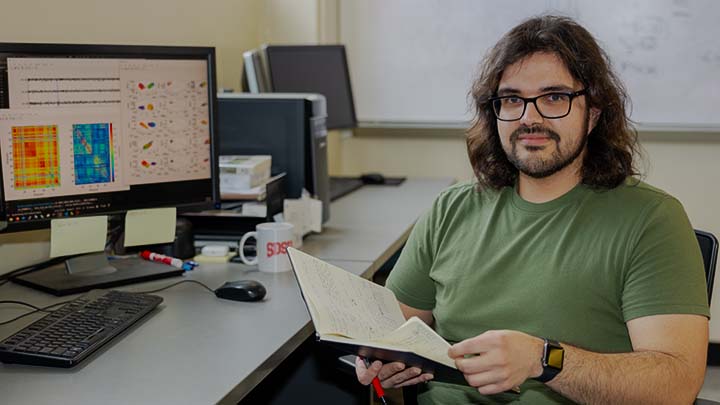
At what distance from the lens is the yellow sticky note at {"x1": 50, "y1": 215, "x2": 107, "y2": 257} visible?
179cm

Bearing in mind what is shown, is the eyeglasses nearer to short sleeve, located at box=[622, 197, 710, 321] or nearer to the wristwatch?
short sleeve, located at box=[622, 197, 710, 321]

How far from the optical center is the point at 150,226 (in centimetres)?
196

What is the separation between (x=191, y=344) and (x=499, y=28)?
2506mm

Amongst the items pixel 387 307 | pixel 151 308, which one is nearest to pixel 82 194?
pixel 151 308

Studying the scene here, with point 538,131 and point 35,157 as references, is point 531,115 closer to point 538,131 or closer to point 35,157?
point 538,131

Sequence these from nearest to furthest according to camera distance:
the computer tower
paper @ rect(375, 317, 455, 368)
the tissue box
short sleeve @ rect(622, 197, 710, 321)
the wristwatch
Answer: paper @ rect(375, 317, 455, 368) < the wristwatch < short sleeve @ rect(622, 197, 710, 321) < the tissue box < the computer tower

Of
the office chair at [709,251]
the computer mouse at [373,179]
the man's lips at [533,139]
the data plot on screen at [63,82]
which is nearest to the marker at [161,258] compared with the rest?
the data plot on screen at [63,82]

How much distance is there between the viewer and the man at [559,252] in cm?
141

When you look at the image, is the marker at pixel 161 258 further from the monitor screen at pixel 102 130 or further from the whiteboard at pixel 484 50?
the whiteboard at pixel 484 50

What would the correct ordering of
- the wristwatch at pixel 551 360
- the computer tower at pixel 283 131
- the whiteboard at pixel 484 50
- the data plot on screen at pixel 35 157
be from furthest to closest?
the whiteboard at pixel 484 50 < the computer tower at pixel 283 131 < the data plot on screen at pixel 35 157 < the wristwatch at pixel 551 360

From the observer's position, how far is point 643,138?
3539 mm

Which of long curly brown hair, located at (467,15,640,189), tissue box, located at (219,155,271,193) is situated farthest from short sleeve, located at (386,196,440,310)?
tissue box, located at (219,155,271,193)

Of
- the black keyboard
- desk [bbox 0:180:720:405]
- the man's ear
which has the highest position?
the man's ear

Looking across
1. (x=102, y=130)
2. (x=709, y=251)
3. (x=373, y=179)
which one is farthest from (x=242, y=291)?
(x=373, y=179)
